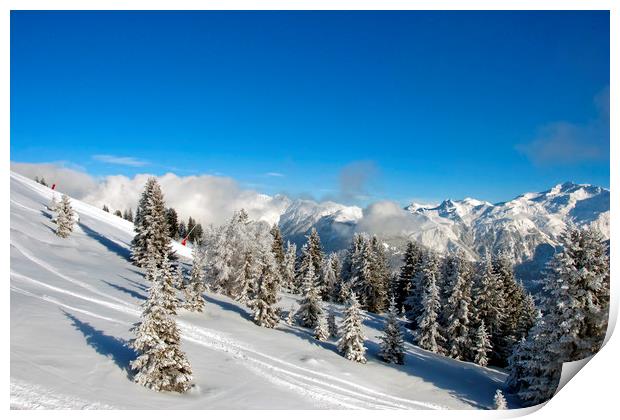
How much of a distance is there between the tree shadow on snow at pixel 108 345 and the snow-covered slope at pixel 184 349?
41 mm

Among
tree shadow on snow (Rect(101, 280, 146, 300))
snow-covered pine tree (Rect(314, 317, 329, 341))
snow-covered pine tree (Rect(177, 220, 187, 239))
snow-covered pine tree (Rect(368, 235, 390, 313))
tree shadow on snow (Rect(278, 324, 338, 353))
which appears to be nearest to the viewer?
tree shadow on snow (Rect(101, 280, 146, 300))

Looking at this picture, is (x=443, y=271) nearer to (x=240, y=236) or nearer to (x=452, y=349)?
(x=452, y=349)

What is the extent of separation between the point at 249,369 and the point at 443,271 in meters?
26.9

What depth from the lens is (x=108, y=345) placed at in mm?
17125

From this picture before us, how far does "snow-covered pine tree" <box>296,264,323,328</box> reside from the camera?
111ft

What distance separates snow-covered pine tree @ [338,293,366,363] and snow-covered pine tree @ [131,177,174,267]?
17902mm

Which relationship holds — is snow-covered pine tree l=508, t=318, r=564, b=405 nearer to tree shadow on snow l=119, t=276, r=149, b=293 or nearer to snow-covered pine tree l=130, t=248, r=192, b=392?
snow-covered pine tree l=130, t=248, r=192, b=392

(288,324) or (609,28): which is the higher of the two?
(609,28)

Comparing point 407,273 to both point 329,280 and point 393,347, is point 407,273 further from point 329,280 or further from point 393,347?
point 393,347

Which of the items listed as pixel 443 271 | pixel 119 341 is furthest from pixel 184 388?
pixel 443 271

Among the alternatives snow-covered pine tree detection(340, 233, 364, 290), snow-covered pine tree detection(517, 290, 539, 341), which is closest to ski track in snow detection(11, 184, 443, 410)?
snow-covered pine tree detection(517, 290, 539, 341)

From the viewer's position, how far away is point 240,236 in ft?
128

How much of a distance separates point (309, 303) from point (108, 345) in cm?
1911
